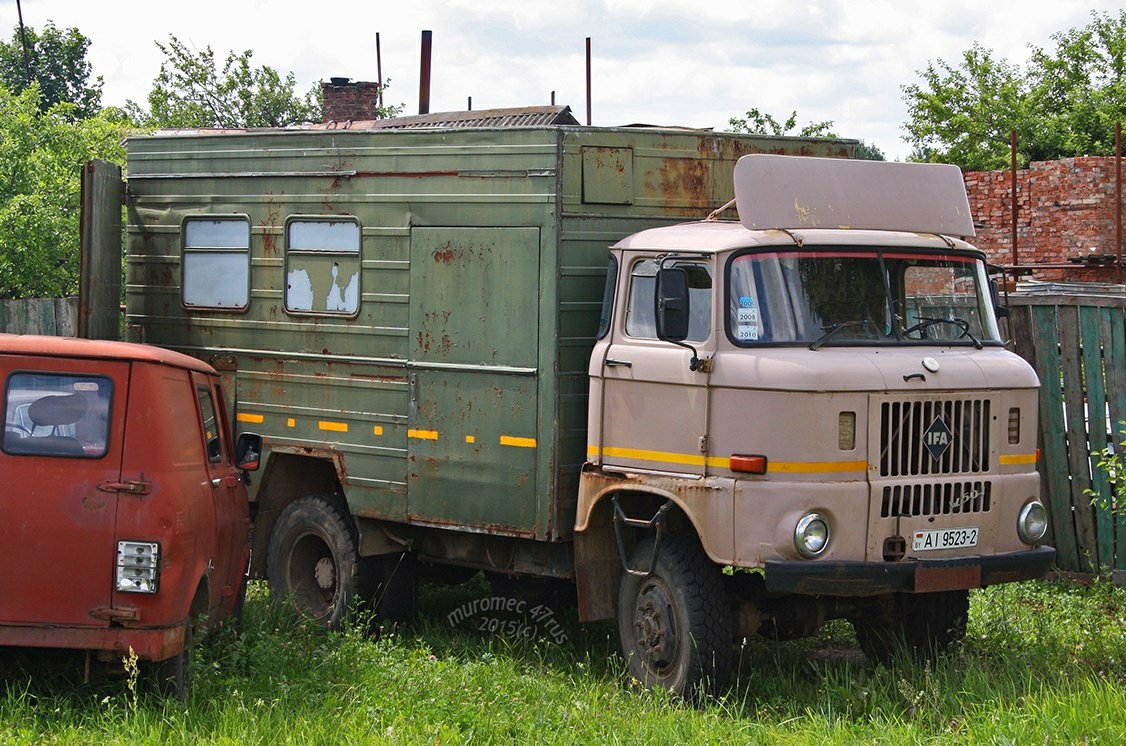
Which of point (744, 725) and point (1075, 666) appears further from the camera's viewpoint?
point (1075, 666)

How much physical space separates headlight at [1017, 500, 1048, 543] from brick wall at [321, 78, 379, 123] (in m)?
16.8

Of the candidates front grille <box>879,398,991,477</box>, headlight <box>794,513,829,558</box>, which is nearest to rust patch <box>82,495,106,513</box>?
headlight <box>794,513,829,558</box>

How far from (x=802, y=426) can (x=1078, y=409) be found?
3.88 meters

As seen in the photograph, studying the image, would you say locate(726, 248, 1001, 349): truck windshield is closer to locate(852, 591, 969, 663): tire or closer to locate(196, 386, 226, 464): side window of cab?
locate(852, 591, 969, 663): tire

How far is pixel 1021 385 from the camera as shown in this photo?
8148mm

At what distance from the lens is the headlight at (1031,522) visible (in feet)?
26.7

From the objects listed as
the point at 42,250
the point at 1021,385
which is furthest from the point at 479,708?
the point at 42,250

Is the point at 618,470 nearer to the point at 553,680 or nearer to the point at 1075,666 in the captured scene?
the point at 553,680

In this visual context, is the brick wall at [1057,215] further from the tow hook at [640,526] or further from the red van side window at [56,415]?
the red van side window at [56,415]

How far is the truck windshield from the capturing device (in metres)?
7.88

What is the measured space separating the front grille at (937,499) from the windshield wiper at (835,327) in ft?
2.65

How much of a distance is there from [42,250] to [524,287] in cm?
1320

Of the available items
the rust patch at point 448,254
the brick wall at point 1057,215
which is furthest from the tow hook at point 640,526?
the brick wall at point 1057,215

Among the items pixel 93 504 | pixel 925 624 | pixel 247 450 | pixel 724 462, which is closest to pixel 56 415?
pixel 93 504
